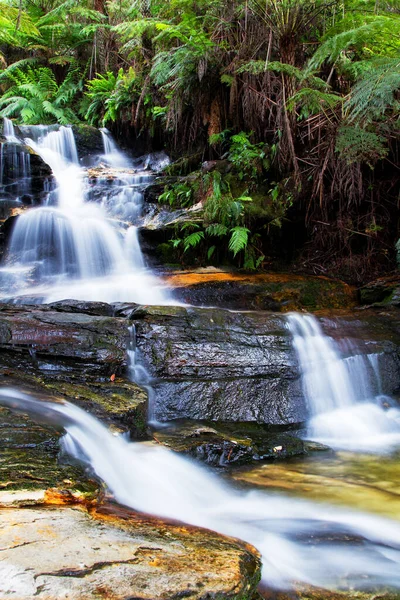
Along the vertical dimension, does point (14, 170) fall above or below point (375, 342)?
above

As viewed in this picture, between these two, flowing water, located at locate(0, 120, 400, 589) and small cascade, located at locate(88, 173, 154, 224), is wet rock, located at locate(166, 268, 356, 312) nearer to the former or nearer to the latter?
flowing water, located at locate(0, 120, 400, 589)

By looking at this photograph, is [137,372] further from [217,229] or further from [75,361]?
[217,229]

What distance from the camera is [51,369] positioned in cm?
412

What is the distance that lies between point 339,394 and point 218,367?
1452 mm

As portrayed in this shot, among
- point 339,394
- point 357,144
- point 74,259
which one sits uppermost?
point 357,144

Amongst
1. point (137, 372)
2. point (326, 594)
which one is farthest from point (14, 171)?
point (326, 594)

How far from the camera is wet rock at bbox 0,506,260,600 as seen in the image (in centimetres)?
136

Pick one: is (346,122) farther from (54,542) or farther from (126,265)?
(54,542)

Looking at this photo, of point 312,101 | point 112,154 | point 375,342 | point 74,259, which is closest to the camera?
point 375,342

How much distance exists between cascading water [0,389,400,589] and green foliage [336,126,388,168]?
17.6ft

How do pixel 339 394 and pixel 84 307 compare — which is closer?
pixel 339 394

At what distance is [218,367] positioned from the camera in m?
4.57

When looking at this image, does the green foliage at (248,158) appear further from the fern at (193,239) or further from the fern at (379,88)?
the fern at (379,88)

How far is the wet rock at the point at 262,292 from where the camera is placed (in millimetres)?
6445
